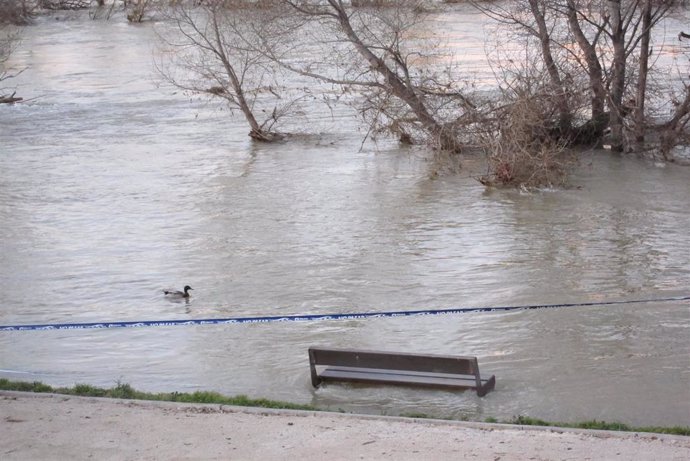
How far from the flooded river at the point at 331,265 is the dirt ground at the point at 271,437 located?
1.29 metres

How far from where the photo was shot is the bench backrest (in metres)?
8.00

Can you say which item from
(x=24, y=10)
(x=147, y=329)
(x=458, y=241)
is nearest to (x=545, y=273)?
(x=458, y=241)

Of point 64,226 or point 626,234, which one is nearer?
point 626,234

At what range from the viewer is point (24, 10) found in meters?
48.0

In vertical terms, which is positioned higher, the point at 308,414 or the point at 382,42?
the point at 382,42

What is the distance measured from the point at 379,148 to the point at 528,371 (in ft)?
41.8

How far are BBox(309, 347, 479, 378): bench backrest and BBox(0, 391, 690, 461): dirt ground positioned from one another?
3.39 feet

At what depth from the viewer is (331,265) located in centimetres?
1348

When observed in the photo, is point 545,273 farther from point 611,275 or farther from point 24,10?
point 24,10

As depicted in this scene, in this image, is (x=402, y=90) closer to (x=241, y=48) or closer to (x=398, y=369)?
(x=241, y=48)

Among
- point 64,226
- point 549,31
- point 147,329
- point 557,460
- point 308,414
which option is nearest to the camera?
point 557,460

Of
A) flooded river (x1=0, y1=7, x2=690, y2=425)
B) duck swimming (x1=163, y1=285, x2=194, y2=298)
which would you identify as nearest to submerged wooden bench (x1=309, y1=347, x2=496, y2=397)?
flooded river (x1=0, y1=7, x2=690, y2=425)

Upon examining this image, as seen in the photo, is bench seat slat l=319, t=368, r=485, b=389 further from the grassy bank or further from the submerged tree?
the submerged tree

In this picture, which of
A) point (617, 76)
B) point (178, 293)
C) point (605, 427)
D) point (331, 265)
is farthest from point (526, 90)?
point (605, 427)
